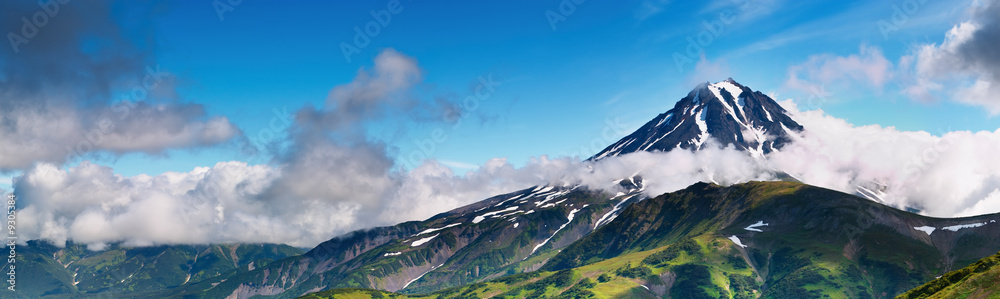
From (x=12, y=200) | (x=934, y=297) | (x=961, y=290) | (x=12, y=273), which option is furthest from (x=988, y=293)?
(x=12, y=273)

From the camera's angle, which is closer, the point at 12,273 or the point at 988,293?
the point at 988,293

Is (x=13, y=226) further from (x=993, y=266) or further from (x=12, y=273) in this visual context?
(x=993, y=266)

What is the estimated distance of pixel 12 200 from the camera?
16950 centimetres

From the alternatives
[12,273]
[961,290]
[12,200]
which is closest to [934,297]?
[961,290]

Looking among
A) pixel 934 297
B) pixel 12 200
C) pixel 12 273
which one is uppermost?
pixel 12 200

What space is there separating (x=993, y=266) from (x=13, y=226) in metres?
273

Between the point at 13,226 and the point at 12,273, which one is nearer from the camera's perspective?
the point at 13,226

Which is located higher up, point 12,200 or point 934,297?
point 12,200

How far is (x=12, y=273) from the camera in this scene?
196375 millimetres

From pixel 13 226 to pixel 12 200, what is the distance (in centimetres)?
1103

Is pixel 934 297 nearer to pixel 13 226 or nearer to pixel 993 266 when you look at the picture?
pixel 993 266

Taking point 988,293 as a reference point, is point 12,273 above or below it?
above

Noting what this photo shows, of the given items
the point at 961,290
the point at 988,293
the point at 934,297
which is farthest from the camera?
the point at 934,297

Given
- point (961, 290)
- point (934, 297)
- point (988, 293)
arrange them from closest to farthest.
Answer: point (988, 293) → point (961, 290) → point (934, 297)
